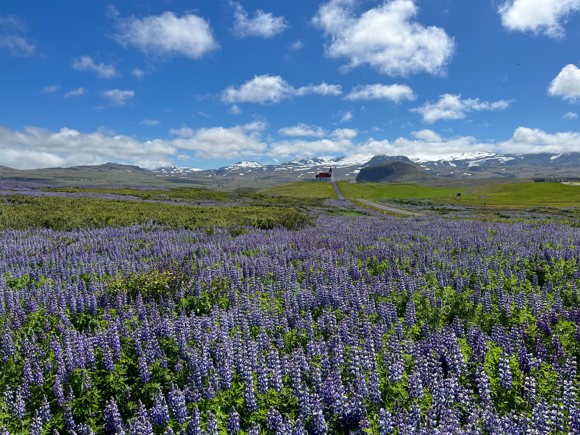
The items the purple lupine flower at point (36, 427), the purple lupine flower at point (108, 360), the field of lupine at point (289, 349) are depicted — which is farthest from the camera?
the purple lupine flower at point (108, 360)

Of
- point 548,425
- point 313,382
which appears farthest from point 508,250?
point 313,382

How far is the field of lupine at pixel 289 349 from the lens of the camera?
4770mm

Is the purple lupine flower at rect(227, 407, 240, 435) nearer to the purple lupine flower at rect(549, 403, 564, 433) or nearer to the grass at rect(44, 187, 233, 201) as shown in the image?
the purple lupine flower at rect(549, 403, 564, 433)

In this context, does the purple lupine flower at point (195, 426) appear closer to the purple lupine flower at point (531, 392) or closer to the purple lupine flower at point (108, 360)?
the purple lupine flower at point (108, 360)

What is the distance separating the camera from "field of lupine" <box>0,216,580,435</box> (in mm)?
4770

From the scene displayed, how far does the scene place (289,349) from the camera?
685cm

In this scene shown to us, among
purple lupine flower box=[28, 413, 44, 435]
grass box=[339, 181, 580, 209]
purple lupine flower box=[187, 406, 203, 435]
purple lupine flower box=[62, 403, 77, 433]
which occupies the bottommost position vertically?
grass box=[339, 181, 580, 209]

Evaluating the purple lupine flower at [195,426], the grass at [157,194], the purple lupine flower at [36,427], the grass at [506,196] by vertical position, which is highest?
the grass at [157,194]

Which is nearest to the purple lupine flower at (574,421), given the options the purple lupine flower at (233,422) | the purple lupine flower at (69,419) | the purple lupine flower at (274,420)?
the purple lupine flower at (274,420)

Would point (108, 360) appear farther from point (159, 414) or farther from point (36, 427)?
point (159, 414)

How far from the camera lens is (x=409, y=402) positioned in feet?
16.7

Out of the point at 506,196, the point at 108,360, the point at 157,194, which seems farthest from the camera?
the point at 506,196

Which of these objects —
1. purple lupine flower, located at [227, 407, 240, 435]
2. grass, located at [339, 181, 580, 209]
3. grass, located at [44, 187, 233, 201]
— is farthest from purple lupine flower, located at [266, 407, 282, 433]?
grass, located at [339, 181, 580, 209]

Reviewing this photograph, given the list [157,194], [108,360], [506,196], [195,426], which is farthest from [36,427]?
[506,196]
